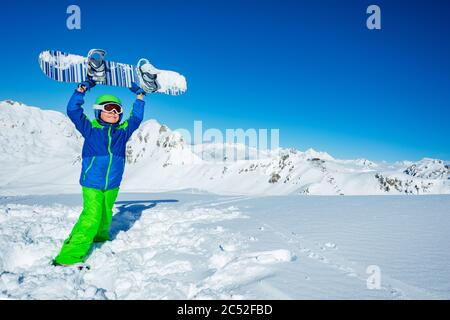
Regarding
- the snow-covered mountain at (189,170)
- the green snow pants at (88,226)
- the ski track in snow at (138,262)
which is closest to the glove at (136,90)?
the green snow pants at (88,226)

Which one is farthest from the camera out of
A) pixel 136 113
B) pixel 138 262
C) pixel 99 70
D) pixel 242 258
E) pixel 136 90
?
pixel 99 70

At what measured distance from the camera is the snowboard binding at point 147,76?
6945 mm

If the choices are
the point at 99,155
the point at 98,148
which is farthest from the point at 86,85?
the point at 99,155

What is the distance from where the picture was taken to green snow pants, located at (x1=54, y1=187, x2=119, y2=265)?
4.20 metres

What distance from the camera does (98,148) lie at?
192 inches

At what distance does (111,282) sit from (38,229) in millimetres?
3004

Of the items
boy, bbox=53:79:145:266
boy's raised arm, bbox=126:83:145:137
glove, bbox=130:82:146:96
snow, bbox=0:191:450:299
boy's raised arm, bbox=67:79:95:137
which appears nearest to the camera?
snow, bbox=0:191:450:299

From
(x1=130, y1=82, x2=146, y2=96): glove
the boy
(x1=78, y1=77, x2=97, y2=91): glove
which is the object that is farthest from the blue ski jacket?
(x1=130, y1=82, x2=146, y2=96): glove

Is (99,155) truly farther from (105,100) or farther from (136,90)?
(136,90)

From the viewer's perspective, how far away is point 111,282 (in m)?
3.62

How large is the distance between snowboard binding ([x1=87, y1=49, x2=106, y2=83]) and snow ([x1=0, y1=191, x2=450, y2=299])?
310cm

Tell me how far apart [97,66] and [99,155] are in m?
2.63

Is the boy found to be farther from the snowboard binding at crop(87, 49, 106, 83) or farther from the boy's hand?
the snowboard binding at crop(87, 49, 106, 83)
